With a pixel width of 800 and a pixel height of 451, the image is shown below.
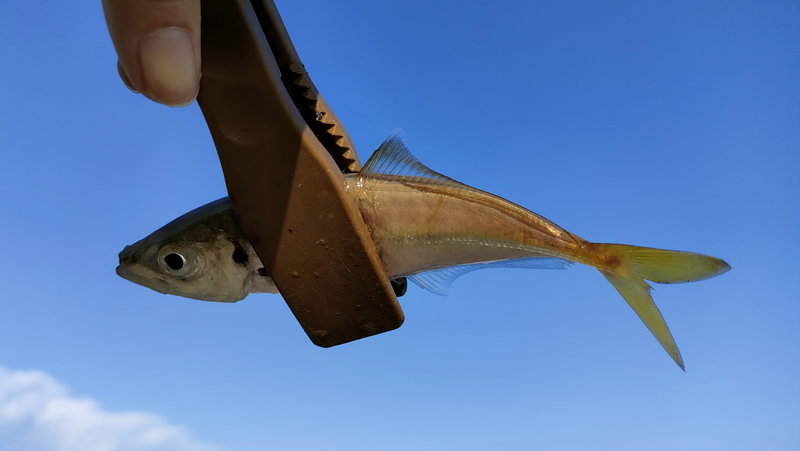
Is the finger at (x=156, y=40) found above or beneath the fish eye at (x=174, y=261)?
above

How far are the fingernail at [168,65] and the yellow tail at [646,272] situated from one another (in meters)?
1.62

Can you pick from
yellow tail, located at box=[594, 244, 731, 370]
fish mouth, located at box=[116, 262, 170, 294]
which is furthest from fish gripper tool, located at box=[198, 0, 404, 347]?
yellow tail, located at box=[594, 244, 731, 370]

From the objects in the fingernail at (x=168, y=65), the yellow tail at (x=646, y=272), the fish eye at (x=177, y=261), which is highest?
the fingernail at (x=168, y=65)

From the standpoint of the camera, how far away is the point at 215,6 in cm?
162

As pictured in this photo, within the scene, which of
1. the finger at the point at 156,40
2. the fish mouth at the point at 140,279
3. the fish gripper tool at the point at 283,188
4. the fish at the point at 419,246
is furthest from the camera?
the fish mouth at the point at 140,279

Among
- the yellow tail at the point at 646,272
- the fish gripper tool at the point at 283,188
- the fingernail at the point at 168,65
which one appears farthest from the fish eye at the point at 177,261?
the yellow tail at the point at 646,272

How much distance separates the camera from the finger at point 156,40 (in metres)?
1.28

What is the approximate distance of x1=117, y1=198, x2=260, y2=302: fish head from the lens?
2.12 meters

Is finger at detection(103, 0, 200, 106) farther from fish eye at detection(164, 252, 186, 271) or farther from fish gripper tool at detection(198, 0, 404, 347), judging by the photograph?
fish eye at detection(164, 252, 186, 271)

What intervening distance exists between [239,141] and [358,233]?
0.47 metres

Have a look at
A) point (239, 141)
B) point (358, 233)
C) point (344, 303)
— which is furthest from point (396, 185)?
point (239, 141)

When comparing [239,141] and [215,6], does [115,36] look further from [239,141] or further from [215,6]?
[239,141]

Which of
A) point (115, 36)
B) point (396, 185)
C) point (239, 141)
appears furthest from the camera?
point (396, 185)

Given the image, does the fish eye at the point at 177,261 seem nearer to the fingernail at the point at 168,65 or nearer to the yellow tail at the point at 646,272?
the fingernail at the point at 168,65
